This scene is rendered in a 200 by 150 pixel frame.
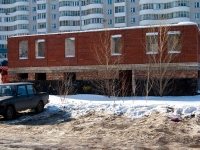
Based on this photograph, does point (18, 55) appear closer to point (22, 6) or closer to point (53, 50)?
point (53, 50)

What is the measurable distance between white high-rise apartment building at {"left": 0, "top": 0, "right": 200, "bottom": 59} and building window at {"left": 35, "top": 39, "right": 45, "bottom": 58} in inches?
1217

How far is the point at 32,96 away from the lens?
15594mm

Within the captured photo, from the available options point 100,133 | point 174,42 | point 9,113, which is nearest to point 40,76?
point 174,42

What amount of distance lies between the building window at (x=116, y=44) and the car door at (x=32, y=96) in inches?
479

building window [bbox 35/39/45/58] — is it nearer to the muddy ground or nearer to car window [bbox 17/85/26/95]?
car window [bbox 17/85/26/95]

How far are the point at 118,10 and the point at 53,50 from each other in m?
37.2

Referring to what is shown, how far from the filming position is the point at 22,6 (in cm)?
7400

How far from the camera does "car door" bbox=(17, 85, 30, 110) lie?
14.7 meters

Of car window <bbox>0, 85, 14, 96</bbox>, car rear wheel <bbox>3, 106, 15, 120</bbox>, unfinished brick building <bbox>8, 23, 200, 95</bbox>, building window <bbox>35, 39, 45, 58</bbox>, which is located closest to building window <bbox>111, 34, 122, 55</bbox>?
unfinished brick building <bbox>8, 23, 200, 95</bbox>

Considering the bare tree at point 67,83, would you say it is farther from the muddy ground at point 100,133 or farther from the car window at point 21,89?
the muddy ground at point 100,133

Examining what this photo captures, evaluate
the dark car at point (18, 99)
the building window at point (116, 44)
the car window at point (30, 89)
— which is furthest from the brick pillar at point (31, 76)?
the car window at point (30, 89)

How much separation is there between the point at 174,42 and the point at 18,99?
14.2 metres

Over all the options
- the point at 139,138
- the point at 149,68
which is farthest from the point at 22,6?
the point at 139,138

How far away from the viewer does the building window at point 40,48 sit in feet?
100
